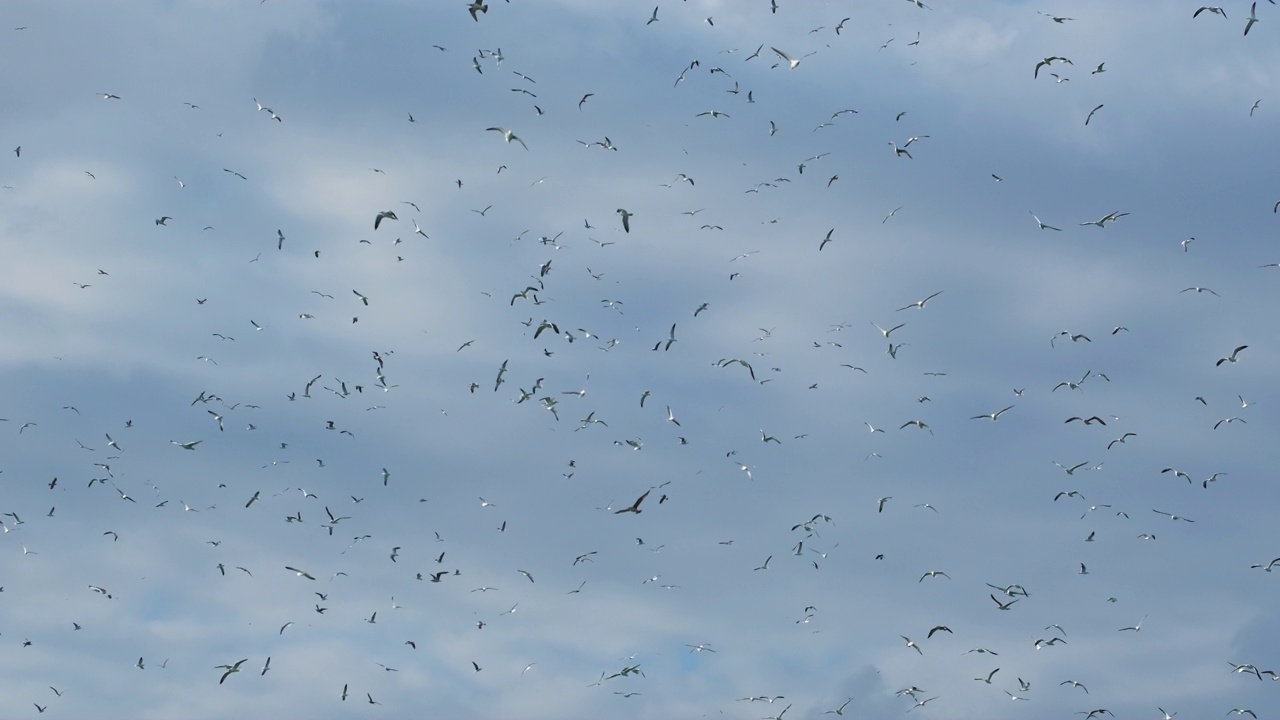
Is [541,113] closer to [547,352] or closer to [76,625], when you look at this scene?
[547,352]

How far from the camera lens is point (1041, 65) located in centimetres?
7969

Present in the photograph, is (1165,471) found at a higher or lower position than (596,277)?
lower

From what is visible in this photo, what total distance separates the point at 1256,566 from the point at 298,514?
189 ft

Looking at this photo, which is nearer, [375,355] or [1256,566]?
[1256,566]

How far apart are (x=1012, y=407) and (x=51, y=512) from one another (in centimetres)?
6522

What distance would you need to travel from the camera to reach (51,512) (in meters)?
109

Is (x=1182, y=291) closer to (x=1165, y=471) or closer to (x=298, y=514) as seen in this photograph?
(x=1165, y=471)

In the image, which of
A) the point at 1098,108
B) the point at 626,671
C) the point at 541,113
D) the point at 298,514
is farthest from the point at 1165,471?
the point at 298,514

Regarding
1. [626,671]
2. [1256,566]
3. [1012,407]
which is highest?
[1012,407]

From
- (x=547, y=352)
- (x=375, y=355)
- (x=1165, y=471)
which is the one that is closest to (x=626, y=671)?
(x=547, y=352)

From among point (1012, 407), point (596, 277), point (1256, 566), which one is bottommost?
point (1256, 566)

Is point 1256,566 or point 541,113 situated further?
point 1256,566

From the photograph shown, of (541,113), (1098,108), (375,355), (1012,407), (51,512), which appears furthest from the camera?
(51,512)

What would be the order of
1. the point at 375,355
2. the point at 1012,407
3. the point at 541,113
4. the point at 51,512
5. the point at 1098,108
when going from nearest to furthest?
1. the point at 541,113
2. the point at 1098,108
3. the point at 1012,407
4. the point at 375,355
5. the point at 51,512
